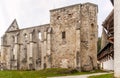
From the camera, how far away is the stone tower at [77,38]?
59.9 meters

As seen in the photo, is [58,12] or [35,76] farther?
[58,12]

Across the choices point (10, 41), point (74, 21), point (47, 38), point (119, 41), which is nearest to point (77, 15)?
point (74, 21)

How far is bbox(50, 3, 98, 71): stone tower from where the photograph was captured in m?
59.9

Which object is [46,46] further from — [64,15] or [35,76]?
[35,76]

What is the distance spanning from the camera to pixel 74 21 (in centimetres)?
6128

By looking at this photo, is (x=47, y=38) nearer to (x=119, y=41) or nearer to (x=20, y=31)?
(x=20, y=31)

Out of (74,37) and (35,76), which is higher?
(74,37)

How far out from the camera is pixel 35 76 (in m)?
44.2

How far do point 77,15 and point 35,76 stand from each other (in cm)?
1940

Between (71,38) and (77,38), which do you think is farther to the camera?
(71,38)

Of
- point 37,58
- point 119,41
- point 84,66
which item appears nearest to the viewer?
point 119,41

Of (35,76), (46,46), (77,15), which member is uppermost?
(77,15)

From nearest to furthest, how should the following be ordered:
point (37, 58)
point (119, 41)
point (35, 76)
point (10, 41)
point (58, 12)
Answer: point (119, 41), point (35, 76), point (58, 12), point (37, 58), point (10, 41)

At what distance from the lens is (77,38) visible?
60.2 metres
